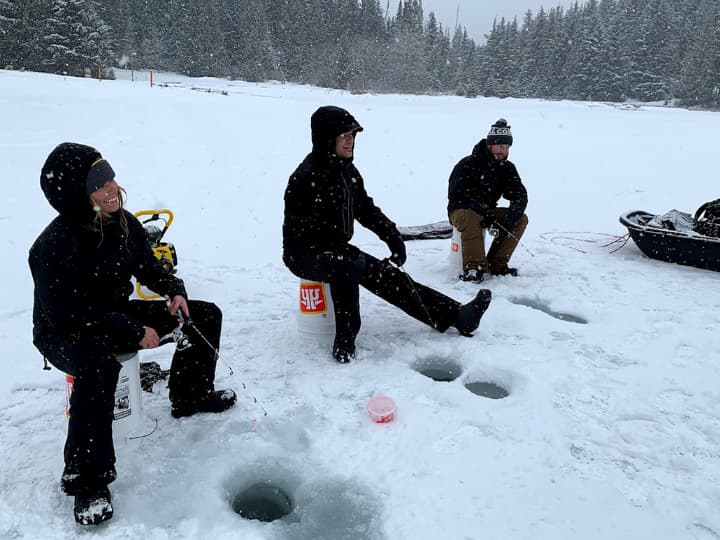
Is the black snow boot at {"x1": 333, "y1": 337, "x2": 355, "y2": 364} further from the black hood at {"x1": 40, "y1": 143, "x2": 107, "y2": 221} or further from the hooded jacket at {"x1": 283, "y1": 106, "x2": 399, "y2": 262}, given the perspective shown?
the black hood at {"x1": 40, "y1": 143, "x2": 107, "y2": 221}

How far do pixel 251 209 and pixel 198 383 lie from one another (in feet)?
17.6

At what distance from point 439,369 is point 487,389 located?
1.34ft

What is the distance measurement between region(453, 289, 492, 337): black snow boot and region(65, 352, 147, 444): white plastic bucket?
2.39m

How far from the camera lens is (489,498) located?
99.1 inches

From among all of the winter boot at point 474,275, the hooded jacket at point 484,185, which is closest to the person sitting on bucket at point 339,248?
the winter boot at point 474,275

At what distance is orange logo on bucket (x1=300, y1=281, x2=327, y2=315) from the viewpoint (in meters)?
4.00

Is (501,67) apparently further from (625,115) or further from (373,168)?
(373,168)

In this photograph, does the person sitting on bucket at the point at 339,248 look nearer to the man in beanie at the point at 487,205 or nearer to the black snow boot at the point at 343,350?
the black snow boot at the point at 343,350

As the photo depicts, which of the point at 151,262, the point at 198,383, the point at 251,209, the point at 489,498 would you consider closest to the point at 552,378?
the point at 489,498

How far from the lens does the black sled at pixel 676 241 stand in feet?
18.4

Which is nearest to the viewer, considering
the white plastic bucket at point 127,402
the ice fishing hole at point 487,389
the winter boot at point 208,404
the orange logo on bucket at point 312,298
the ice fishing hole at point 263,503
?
the ice fishing hole at point 263,503

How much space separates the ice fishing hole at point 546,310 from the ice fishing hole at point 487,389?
1.36 m

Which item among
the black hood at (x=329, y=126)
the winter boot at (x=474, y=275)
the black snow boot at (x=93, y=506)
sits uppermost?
the black hood at (x=329, y=126)

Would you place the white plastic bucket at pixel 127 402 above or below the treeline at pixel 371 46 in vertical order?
below
